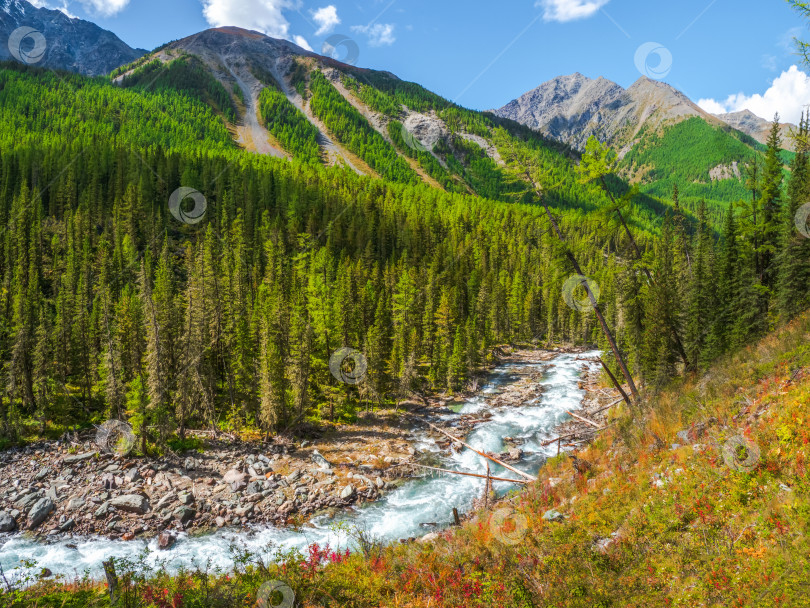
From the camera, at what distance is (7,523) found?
2467 cm

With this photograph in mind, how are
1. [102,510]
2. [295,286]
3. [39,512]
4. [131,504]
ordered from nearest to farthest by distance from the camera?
1. [39,512]
2. [102,510]
3. [131,504]
4. [295,286]

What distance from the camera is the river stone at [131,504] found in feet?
84.7

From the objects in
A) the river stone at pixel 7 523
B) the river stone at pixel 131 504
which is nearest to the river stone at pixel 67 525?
the river stone at pixel 131 504

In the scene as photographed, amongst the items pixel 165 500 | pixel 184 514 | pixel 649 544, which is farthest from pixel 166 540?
pixel 649 544

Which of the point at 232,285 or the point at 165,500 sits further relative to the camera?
the point at 232,285

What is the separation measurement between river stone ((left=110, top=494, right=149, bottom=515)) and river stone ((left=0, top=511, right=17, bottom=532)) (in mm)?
4954

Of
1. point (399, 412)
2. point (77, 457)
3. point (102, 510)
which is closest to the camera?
point (102, 510)

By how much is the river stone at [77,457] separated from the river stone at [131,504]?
7.56 meters

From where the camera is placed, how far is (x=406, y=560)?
446 inches

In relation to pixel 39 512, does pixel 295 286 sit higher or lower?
higher

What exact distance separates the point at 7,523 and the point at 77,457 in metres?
7.13

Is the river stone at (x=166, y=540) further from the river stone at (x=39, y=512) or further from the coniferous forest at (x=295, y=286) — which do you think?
the coniferous forest at (x=295, y=286)

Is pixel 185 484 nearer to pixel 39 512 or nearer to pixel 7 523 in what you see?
pixel 39 512

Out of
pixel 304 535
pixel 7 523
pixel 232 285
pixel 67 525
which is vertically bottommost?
pixel 7 523
